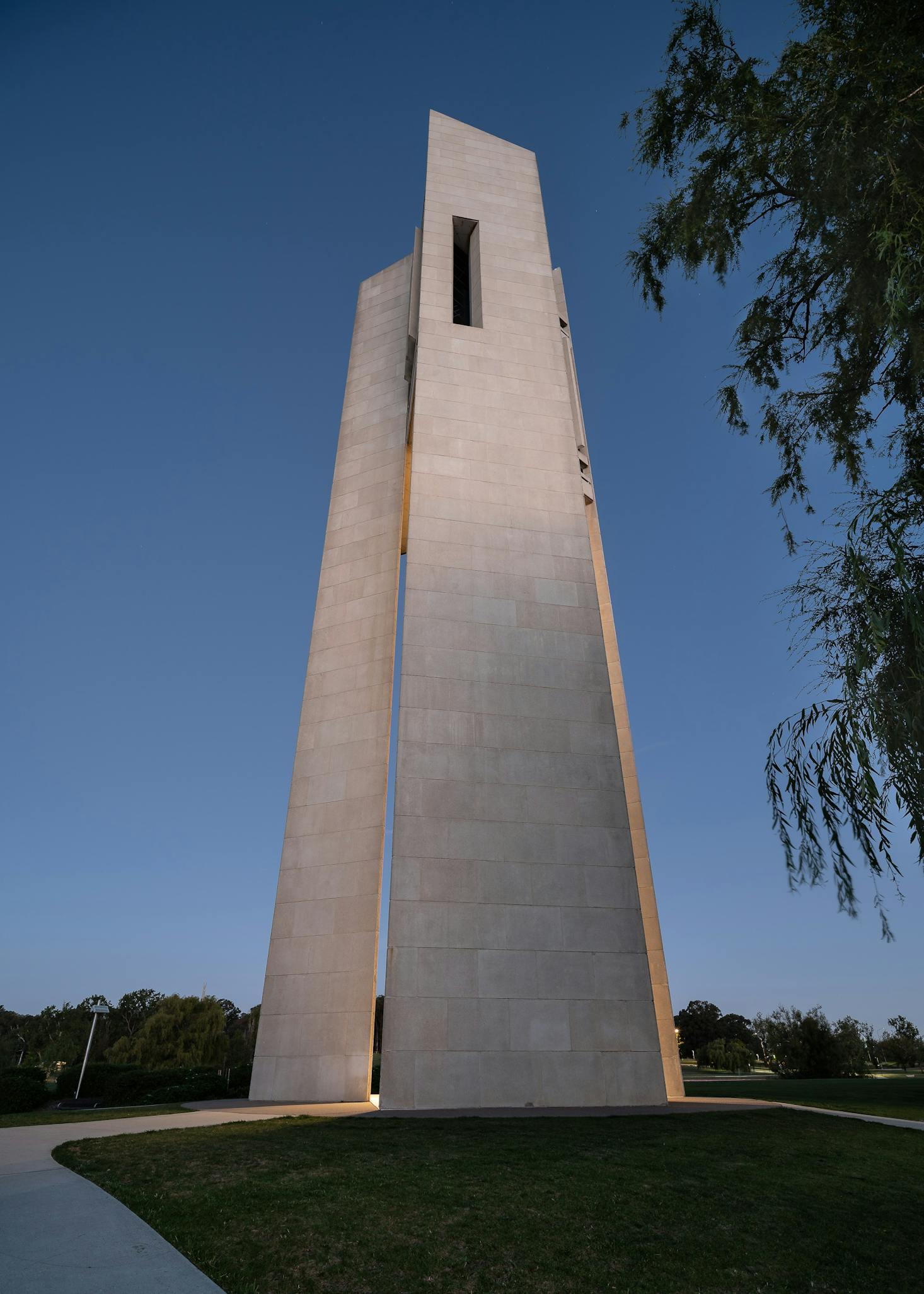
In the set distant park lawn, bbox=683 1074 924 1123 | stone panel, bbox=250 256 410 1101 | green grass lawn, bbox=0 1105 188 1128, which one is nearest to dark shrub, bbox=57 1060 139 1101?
stone panel, bbox=250 256 410 1101

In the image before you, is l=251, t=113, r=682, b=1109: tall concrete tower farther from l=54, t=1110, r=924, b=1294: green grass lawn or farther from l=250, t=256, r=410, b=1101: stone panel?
l=54, t=1110, r=924, b=1294: green grass lawn

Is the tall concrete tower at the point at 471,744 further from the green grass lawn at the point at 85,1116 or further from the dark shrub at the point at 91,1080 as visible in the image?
the dark shrub at the point at 91,1080

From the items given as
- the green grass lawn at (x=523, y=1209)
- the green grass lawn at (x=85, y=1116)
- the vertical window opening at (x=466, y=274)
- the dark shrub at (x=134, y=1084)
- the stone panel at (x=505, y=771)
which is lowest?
the green grass lawn at (x=523, y=1209)

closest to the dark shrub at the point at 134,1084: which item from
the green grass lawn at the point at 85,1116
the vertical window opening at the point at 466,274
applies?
the green grass lawn at the point at 85,1116

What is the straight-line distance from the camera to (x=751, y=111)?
7844 mm

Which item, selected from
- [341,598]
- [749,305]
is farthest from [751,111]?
[341,598]

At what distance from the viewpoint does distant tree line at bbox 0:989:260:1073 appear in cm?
3869

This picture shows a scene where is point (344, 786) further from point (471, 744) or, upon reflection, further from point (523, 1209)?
point (523, 1209)

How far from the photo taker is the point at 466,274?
1075 inches

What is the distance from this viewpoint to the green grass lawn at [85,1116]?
11.5 meters

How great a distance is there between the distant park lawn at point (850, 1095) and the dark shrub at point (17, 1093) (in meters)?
18.0

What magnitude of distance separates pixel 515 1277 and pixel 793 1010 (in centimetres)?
6280

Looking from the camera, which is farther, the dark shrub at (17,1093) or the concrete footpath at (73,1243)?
the dark shrub at (17,1093)

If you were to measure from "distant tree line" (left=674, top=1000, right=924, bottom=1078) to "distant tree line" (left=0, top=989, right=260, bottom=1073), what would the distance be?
83.8ft
